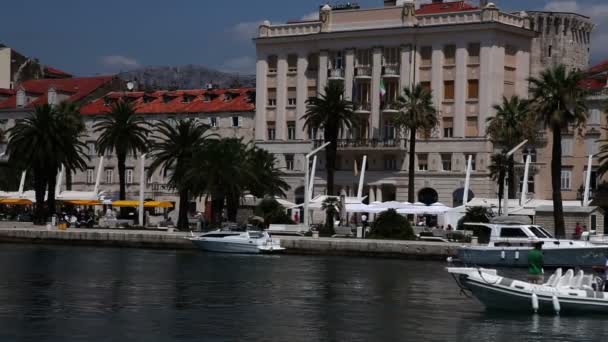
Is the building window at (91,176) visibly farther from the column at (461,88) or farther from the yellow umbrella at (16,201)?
the column at (461,88)

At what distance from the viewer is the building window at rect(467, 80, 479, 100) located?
108m

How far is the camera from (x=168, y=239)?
86062mm

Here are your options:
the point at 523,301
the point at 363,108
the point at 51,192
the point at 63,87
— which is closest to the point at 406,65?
the point at 363,108

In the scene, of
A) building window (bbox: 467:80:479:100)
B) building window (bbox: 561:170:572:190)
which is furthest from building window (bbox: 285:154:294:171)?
building window (bbox: 561:170:572:190)

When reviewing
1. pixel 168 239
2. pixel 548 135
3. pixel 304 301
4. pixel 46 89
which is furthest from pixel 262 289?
pixel 46 89

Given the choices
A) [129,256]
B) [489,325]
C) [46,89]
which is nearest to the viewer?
[489,325]

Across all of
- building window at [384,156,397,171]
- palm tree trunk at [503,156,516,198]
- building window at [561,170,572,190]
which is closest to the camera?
palm tree trunk at [503,156,516,198]

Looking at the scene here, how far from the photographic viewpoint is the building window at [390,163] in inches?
4446

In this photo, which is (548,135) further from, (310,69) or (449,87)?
(310,69)

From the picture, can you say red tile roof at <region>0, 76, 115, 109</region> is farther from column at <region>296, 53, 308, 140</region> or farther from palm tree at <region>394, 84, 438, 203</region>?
palm tree at <region>394, 84, 438, 203</region>

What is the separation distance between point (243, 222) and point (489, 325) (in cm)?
5777

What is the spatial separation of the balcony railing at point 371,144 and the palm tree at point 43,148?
976 inches

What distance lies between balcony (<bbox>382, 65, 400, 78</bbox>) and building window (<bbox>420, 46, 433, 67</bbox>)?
2346 millimetres

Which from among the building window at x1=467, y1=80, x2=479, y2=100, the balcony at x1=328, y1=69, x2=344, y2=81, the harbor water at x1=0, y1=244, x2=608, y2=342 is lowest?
the harbor water at x1=0, y1=244, x2=608, y2=342
